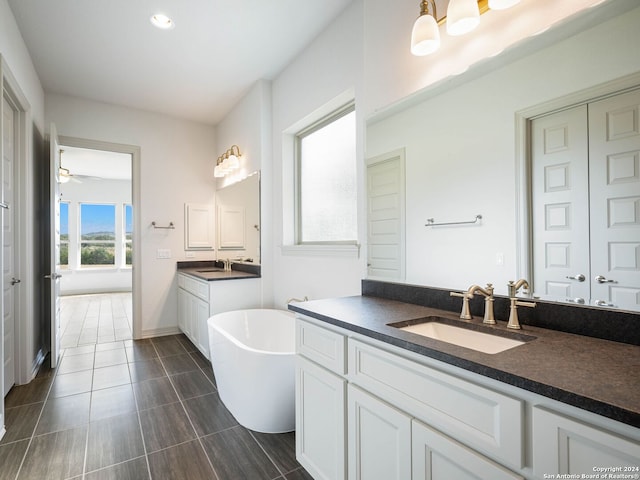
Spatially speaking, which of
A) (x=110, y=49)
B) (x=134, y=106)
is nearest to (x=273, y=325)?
(x=110, y=49)

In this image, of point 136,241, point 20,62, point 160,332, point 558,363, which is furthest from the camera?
point 160,332

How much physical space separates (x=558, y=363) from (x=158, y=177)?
442cm

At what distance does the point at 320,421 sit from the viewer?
4.86ft

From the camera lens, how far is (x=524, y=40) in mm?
1274

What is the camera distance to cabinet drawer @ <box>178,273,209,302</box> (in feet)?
10.5

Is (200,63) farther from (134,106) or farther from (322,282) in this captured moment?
(322,282)

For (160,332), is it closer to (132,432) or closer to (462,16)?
(132,432)

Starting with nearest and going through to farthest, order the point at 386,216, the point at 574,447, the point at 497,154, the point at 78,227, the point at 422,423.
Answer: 1. the point at 574,447
2. the point at 422,423
3. the point at 497,154
4. the point at 386,216
5. the point at 78,227

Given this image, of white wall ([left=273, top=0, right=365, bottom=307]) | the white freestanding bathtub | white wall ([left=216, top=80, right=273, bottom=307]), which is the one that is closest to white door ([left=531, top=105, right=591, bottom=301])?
white wall ([left=273, top=0, right=365, bottom=307])

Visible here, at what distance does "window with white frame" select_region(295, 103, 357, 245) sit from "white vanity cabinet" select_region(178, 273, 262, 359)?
2.36 feet

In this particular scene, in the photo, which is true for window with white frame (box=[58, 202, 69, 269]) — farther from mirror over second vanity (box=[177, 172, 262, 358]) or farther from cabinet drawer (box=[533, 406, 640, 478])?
cabinet drawer (box=[533, 406, 640, 478])

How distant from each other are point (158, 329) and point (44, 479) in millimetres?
2621

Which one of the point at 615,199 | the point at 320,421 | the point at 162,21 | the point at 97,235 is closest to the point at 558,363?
the point at 615,199

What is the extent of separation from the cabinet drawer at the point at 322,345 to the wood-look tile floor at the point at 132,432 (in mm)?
659
